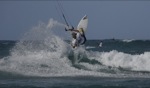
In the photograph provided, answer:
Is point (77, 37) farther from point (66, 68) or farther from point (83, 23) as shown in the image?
point (83, 23)

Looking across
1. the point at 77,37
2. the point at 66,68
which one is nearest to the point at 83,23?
the point at 77,37

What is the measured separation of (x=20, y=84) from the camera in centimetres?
1838

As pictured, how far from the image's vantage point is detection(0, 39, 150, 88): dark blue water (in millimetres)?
18516

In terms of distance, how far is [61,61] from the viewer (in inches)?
981

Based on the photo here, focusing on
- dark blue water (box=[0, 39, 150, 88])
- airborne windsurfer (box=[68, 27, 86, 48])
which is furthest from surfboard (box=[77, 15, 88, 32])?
dark blue water (box=[0, 39, 150, 88])

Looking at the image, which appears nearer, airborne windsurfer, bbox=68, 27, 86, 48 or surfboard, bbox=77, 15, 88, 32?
airborne windsurfer, bbox=68, 27, 86, 48

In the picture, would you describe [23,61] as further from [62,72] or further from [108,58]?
[108,58]

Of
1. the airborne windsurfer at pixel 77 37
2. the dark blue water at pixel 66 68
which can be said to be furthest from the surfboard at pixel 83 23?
the dark blue water at pixel 66 68

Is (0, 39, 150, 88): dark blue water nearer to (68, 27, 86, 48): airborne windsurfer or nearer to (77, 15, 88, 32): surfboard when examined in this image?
(68, 27, 86, 48): airborne windsurfer

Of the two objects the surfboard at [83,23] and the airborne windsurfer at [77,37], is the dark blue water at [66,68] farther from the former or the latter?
the surfboard at [83,23]

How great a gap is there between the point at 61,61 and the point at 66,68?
1.65 m

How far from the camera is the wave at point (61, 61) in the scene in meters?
22.2

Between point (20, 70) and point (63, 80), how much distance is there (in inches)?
140

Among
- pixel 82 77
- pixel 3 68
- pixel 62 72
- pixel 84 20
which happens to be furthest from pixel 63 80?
pixel 84 20
